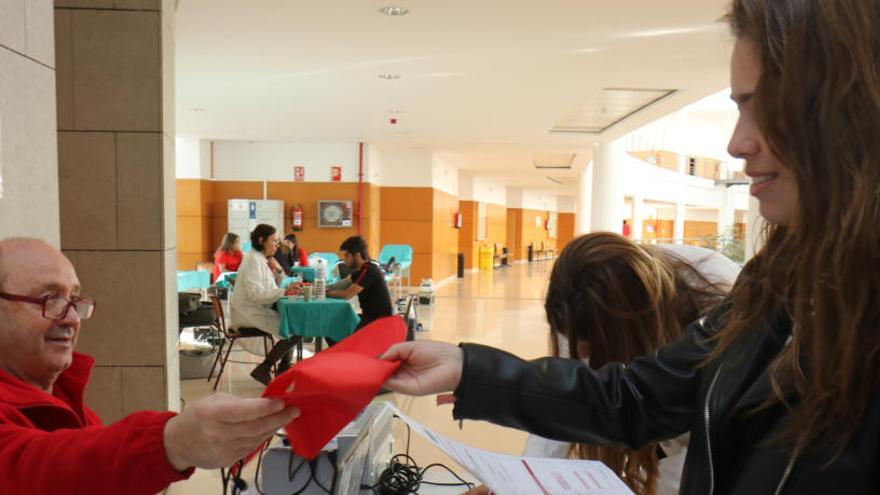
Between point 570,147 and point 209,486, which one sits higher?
point 570,147

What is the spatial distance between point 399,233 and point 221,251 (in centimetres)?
563

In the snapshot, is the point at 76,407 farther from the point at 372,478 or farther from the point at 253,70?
the point at 253,70

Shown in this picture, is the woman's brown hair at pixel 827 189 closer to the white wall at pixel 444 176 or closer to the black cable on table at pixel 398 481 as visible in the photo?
the black cable on table at pixel 398 481

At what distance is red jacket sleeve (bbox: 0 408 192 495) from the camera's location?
2.81 ft

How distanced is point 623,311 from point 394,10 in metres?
3.61

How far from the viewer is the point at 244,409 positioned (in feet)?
2.44

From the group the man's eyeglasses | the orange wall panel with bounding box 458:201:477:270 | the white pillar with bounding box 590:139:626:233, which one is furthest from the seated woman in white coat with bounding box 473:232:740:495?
the orange wall panel with bounding box 458:201:477:270

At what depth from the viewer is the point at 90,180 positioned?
3.18m

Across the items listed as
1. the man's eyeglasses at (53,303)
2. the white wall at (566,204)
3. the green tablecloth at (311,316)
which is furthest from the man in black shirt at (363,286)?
the white wall at (566,204)

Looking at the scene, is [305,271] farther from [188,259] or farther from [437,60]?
[188,259]

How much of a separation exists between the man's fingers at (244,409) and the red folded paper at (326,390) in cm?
1

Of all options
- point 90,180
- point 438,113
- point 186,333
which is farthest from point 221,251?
point 90,180

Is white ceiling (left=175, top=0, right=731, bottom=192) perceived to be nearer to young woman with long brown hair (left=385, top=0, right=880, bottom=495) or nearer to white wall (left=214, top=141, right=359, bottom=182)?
white wall (left=214, top=141, right=359, bottom=182)

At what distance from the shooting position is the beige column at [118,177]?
124 inches
